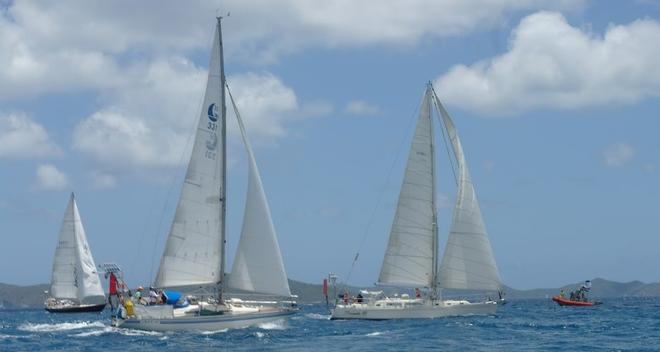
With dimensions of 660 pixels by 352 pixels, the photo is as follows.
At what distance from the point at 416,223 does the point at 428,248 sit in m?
1.78

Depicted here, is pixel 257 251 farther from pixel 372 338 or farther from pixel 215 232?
pixel 372 338

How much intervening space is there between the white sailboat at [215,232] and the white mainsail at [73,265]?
168 feet

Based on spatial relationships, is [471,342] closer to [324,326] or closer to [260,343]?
[260,343]

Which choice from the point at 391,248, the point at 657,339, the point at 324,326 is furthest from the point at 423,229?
the point at 657,339

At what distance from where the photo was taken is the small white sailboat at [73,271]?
96.7 meters

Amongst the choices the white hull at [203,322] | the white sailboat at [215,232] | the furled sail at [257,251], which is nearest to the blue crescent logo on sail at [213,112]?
the white sailboat at [215,232]

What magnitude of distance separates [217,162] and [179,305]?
22.7 feet

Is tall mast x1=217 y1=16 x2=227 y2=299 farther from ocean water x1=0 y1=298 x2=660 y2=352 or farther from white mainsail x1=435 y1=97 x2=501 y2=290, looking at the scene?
white mainsail x1=435 y1=97 x2=501 y2=290

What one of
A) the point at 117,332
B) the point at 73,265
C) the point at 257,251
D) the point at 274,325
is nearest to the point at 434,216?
the point at 274,325

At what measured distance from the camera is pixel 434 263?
60812 millimetres

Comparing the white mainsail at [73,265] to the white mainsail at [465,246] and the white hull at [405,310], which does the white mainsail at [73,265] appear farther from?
the white mainsail at [465,246]

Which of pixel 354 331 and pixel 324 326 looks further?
pixel 324 326

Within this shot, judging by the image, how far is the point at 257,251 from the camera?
155ft

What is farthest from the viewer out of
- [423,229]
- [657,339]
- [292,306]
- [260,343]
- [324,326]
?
[423,229]
